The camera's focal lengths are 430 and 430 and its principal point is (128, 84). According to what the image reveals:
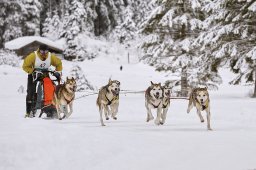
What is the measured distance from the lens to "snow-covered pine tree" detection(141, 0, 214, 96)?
23281 mm

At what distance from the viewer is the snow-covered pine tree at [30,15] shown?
61838 mm

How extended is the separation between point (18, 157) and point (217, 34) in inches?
589

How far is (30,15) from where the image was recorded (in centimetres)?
6538

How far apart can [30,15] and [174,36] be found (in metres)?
45.0

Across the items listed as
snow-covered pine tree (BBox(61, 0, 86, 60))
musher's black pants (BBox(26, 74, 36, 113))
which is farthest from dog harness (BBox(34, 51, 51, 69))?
snow-covered pine tree (BBox(61, 0, 86, 60))

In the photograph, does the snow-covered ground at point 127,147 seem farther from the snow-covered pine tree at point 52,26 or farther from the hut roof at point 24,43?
the snow-covered pine tree at point 52,26

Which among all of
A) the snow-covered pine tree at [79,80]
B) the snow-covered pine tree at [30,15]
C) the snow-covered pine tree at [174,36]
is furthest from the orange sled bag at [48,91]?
the snow-covered pine tree at [30,15]

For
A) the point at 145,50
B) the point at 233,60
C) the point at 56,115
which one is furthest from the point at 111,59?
the point at 56,115

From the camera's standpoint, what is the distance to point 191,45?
22.7 m

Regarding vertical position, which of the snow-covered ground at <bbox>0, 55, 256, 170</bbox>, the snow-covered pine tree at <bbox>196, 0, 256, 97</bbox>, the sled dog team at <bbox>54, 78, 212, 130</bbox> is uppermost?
the snow-covered pine tree at <bbox>196, 0, 256, 97</bbox>

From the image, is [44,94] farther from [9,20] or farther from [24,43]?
[24,43]

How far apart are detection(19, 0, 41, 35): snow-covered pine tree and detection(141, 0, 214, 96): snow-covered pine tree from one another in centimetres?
3928

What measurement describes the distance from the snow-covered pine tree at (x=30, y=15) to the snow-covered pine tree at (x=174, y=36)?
129 ft

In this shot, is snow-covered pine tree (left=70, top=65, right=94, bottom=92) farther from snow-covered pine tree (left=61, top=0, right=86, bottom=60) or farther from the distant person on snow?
snow-covered pine tree (left=61, top=0, right=86, bottom=60)
